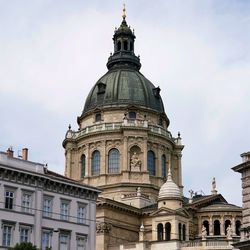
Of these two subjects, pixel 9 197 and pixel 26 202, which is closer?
pixel 9 197

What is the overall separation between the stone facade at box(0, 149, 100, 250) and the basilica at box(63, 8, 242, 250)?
843 inches

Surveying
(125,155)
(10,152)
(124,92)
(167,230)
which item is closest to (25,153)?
(10,152)

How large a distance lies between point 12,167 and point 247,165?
16.9 m

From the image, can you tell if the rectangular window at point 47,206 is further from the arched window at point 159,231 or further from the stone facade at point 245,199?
the arched window at point 159,231

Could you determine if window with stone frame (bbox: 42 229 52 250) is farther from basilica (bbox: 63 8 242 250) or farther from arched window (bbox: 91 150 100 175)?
arched window (bbox: 91 150 100 175)

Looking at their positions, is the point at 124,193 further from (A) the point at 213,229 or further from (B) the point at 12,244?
(B) the point at 12,244

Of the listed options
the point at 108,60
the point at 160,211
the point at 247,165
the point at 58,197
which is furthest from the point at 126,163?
the point at 247,165

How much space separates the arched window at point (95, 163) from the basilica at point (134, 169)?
147mm

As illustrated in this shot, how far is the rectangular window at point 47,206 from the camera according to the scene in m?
51.9

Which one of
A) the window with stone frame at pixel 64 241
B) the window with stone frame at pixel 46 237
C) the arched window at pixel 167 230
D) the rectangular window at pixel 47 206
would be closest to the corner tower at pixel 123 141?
the arched window at pixel 167 230

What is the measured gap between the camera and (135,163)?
9038 cm

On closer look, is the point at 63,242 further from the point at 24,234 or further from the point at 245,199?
the point at 245,199

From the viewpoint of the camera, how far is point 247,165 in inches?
1886

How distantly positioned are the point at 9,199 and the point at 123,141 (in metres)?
42.8
